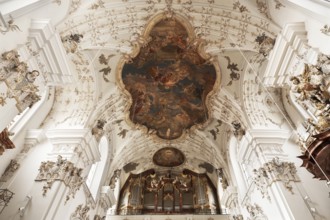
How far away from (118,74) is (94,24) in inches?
108

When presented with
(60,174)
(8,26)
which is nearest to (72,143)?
(60,174)

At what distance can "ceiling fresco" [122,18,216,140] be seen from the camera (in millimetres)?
9797

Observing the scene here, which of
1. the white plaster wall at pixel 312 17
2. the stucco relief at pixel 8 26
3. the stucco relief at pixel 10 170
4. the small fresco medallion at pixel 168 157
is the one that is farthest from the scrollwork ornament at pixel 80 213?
the white plaster wall at pixel 312 17

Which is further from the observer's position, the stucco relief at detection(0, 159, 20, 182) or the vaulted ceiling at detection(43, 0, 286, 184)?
the vaulted ceiling at detection(43, 0, 286, 184)

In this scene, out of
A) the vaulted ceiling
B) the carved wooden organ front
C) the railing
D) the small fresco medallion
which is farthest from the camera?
the small fresco medallion

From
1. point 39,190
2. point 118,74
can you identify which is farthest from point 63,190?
point 118,74

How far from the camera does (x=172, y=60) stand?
34.6 ft

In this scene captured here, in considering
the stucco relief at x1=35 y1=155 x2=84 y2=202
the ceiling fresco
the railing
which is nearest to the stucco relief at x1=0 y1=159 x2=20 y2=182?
the stucco relief at x1=35 y1=155 x2=84 y2=202

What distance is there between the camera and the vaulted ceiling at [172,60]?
7770 millimetres

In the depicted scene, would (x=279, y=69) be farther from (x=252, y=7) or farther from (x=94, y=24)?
(x=94, y=24)

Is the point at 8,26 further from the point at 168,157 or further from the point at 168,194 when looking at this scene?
the point at 168,194

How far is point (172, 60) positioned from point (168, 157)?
7.38 meters

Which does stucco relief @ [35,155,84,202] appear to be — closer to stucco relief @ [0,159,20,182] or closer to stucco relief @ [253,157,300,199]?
stucco relief @ [0,159,20,182]

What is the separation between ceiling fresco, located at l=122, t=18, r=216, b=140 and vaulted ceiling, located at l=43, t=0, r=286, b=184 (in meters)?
0.29
